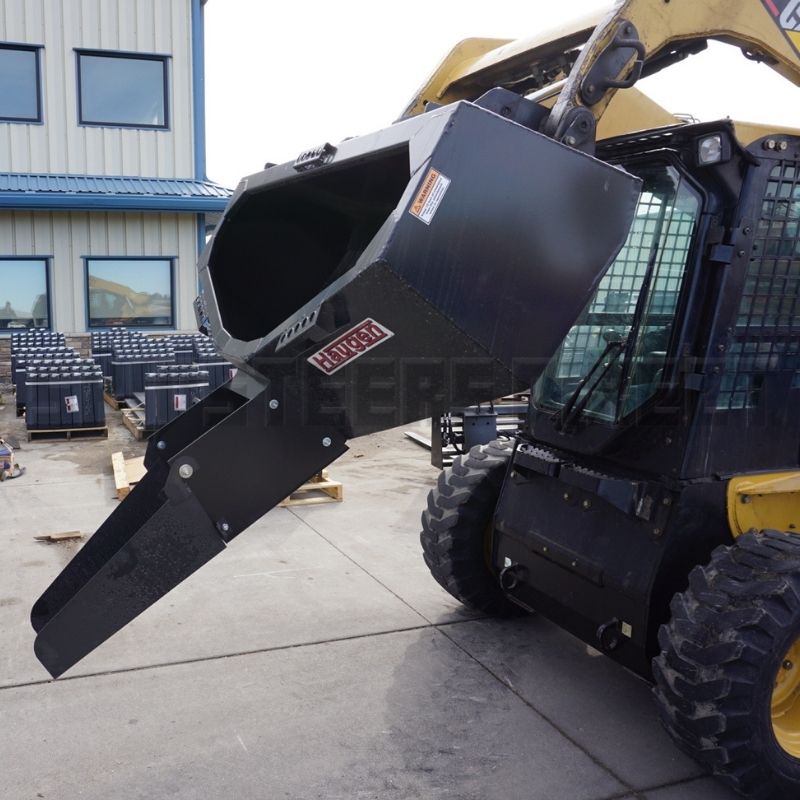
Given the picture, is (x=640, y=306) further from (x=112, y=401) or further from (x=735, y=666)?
(x=112, y=401)

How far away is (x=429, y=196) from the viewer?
92.5 inches

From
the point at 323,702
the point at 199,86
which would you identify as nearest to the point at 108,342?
the point at 199,86

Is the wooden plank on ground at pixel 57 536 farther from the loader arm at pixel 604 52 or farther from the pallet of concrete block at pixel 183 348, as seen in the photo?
the pallet of concrete block at pixel 183 348

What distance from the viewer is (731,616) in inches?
113

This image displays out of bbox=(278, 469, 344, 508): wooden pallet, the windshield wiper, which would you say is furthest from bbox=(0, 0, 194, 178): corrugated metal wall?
the windshield wiper

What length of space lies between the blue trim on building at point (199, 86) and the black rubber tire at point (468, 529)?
15.4m

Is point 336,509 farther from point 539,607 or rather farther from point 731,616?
point 731,616

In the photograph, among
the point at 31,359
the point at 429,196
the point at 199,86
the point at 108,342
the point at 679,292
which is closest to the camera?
the point at 429,196

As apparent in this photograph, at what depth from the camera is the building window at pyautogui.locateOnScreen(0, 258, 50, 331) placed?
A: 664 inches

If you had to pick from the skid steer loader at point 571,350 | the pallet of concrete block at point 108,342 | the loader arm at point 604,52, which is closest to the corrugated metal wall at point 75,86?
the pallet of concrete block at point 108,342

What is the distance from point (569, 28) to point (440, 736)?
9.28 feet

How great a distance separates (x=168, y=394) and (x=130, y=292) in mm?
8591

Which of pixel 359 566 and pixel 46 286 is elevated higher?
pixel 46 286

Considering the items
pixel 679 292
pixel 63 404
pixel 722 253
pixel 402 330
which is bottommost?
pixel 63 404
